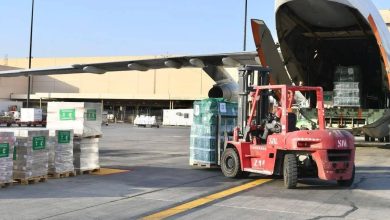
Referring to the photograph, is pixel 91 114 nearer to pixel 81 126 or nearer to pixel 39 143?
pixel 81 126

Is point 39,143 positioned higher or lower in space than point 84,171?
higher

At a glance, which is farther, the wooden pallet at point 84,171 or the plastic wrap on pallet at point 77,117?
the plastic wrap on pallet at point 77,117

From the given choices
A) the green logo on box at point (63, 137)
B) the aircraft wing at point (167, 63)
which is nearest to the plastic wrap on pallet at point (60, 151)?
the green logo on box at point (63, 137)

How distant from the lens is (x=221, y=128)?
529 inches

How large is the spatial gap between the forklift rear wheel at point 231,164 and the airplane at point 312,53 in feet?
16.9

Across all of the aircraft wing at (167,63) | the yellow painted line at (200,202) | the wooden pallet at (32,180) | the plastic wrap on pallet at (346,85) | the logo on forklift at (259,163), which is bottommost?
the yellow painted line at (200,202)

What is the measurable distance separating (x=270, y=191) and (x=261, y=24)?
315 inches

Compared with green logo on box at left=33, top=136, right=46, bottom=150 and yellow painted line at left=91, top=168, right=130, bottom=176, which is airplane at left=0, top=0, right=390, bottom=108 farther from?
green logo on box at left=33, top=136, right=46, bottom=150

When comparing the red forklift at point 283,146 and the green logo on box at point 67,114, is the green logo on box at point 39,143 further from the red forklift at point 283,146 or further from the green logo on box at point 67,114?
the red forklift at point 283,146

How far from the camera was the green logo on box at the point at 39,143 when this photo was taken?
10.5 m

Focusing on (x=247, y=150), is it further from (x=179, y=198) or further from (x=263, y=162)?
(x=179, y=198)

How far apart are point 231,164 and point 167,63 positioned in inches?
352

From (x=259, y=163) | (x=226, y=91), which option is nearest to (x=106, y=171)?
(x=259, y=163)

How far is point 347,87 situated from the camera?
19609 millimetres
